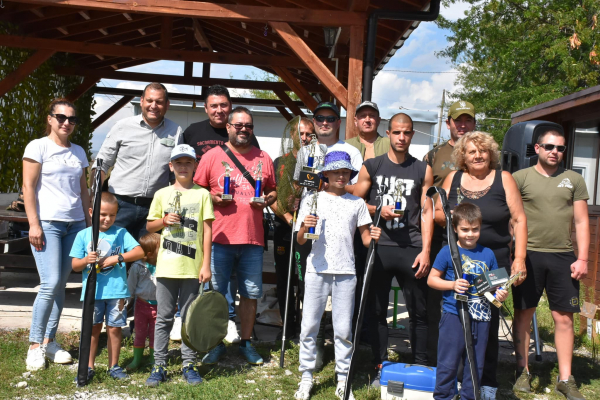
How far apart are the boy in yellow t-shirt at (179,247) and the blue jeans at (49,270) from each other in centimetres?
73

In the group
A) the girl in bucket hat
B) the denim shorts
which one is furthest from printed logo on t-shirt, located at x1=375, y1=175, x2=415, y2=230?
the denim shorts

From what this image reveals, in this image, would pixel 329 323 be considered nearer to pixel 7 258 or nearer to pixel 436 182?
pixel 436 182

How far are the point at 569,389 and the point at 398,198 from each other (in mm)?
1917

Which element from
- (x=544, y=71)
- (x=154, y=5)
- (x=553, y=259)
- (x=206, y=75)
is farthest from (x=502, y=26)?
(x=553, y=259)

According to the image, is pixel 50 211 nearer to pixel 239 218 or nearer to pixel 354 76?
pixel 239 218

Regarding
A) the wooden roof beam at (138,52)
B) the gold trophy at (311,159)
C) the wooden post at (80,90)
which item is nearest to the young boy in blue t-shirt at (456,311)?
the gold trophy at (311,159)

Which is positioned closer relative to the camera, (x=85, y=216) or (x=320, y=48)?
(x=85, y=216)

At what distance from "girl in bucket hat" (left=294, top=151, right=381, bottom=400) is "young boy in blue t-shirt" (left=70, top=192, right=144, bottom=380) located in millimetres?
1285

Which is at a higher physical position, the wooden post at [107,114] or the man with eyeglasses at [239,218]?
the wooden post at [107,114]

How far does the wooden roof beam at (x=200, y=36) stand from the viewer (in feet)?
40.1

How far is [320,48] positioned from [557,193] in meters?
7.05

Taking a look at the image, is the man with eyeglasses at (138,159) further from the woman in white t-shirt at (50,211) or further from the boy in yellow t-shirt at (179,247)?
the boy in yellow t-shirt at (179,247)

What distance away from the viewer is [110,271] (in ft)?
14.2

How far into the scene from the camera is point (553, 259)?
453 centimetres
